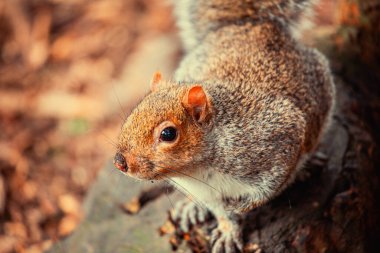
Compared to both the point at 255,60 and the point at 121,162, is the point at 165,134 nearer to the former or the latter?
the point at 121,162

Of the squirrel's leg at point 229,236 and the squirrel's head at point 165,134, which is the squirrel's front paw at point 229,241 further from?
the squirrel's head at point 165,134

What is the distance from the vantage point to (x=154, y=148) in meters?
2.59

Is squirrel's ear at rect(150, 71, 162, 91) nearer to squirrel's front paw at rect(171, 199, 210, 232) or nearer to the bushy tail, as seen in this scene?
squirrel's front paw at rect(171, 199, 210, 232)

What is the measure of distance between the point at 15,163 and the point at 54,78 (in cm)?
146

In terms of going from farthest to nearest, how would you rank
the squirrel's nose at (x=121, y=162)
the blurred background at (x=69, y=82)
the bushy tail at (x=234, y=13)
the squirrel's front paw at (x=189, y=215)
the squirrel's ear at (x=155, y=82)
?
the blurred background at (x=69, y=82) → the bushy tail at (x=234, y=13) → the squirrel's front paw at (x=189, y=215) → the squirrel's ear at (x=155, y=82) → the squirrel's nose at (x=121, y=162)

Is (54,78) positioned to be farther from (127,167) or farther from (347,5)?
(127,167)

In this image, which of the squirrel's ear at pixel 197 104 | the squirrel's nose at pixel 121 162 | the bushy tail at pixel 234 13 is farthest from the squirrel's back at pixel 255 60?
the squirrel's nose at pixel 121 162

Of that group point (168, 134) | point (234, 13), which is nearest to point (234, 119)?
point (168, 134)

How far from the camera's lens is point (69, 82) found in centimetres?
639

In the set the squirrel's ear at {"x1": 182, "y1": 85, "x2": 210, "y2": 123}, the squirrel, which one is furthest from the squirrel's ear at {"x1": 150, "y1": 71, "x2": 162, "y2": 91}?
the squirrel's ear at {"x1": 182, "y1": 85, "x2": 210, "y2": 123}

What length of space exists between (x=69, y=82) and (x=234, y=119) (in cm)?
397

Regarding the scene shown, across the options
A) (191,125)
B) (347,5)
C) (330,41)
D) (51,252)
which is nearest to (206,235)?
(191,125)

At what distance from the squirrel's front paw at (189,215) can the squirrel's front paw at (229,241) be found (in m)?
0.20

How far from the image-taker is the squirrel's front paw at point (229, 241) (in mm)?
3016
